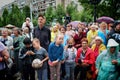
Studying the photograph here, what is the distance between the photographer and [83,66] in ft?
37.6

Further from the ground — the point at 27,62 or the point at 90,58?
the point at 27,62

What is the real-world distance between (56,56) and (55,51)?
16cm

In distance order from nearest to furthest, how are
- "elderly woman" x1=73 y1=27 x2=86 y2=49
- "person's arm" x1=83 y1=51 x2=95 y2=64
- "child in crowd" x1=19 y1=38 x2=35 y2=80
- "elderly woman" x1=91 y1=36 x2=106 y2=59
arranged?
"child in crowd" x1=19 y1=38 x2=35 y2=80
"person's arm" x1=83 y1=51 x2=95 y2=64
"elderly woman" x1=91 y1=36 x2=106 y2=59
"elderly woman" x1=73 y1=27 x2=86 y2=49

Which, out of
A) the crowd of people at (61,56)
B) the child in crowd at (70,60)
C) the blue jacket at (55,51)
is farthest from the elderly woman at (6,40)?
the blue jacket at (55,51)

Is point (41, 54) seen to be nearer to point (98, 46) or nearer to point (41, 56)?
point (41, 56)

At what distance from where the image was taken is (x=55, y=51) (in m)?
11.5

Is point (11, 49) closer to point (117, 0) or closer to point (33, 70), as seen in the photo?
point (33, 70)

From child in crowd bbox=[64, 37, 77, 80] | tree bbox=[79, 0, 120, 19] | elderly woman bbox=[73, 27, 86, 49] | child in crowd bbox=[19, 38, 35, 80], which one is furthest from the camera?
tree bbox=[79, 0, 120, 19]

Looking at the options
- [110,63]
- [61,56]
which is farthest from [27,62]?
[110,63]

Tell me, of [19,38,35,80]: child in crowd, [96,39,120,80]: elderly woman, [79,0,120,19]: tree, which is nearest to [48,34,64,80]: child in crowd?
[19,38,35,80]: child in crowd

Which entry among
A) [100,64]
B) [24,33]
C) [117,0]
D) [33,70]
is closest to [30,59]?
[33,70]

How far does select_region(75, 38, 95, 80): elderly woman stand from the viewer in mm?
11312

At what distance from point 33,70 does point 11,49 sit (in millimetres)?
3454

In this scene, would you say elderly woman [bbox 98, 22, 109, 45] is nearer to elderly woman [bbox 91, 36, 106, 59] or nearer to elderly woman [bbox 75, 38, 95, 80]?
elderly woman [bbox 91, 36, 106, 59]
